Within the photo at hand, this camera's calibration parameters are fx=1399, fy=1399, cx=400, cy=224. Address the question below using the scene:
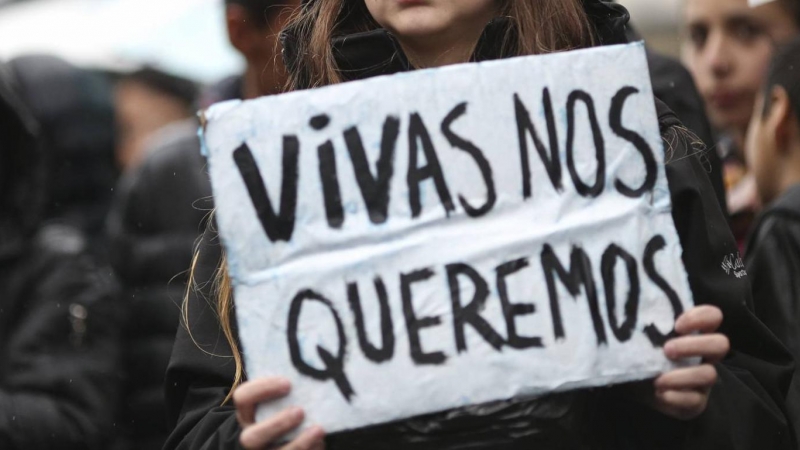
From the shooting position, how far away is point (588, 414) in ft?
7.71

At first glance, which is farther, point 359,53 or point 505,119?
point 359,53

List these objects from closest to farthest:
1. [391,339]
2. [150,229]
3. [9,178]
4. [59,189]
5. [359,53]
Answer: [391,339] < [359,53] < [9,178] < [150,229] < [59,189]

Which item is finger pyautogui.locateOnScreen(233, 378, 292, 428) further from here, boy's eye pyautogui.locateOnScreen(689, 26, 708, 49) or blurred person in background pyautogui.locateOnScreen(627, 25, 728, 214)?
boy's eye pyautogui.locateOnScreen(689, 26, 708, 49)

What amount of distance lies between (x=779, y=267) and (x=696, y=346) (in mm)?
1120

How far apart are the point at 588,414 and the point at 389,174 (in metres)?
0.53

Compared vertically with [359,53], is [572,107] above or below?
below

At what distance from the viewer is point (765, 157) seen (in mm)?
3748

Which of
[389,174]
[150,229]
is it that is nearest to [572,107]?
[389,174]

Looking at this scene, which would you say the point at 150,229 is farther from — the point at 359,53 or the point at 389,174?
the point at 389,174

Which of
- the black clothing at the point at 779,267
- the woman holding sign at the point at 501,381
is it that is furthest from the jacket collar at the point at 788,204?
the woman holding sign at the point at 501,381

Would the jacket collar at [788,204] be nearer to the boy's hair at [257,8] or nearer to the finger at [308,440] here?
the finger at [308,440]

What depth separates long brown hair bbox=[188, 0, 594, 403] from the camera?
264 cm

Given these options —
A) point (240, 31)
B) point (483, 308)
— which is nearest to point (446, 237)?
point (483, 308)

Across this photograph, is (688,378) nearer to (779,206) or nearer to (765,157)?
(779,206)
